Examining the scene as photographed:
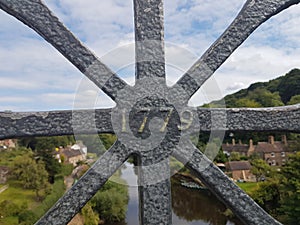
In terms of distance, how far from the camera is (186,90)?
1.91m

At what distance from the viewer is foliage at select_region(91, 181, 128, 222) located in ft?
54.2

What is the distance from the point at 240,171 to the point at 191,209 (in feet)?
18.3

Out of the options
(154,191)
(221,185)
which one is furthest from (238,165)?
(154,191)

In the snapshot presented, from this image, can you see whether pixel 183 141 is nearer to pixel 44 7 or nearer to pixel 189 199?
pixel 44 7

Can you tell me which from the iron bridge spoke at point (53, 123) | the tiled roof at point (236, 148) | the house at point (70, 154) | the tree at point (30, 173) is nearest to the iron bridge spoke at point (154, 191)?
the iron bridge spoke at point (53, 123)

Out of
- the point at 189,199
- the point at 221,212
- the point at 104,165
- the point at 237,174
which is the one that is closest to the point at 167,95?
the point at 104,165

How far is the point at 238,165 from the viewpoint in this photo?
2280 cm

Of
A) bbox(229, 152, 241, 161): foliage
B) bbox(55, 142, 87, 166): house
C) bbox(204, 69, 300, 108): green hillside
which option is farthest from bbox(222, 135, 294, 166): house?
bbox(55, 142, 87, 166): house

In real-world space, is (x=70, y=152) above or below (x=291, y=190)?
above

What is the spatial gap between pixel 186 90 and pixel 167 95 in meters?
0.12

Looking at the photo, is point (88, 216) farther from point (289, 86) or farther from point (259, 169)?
point (289, 86)

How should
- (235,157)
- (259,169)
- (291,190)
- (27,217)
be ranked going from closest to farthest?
1. (291,190)
2. (27,217)
3. (259,169)
4. (235,157)

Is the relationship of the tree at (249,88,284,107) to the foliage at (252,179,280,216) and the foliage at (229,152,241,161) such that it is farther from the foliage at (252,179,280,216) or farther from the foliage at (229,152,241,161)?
the foliage at (252,179,280,216)

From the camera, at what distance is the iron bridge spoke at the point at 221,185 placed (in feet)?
6.15
